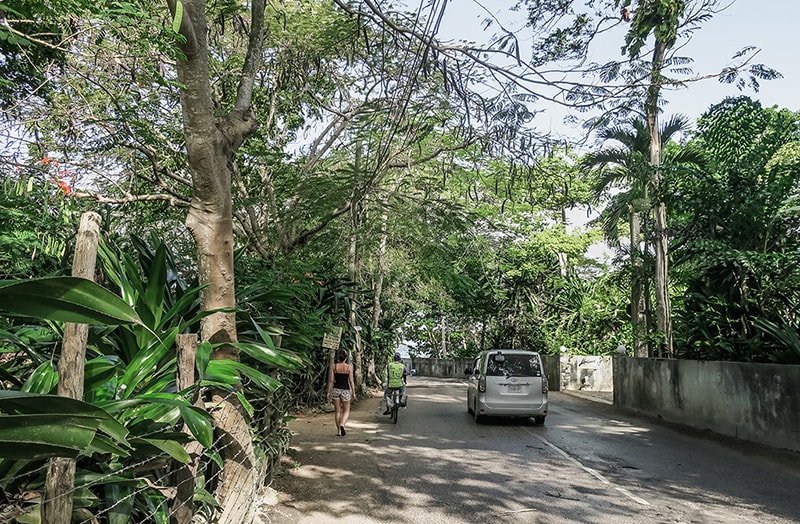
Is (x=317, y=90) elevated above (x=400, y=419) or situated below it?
above

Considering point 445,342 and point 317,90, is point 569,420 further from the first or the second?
point 445,342

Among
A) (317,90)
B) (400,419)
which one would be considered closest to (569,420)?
(400,419)

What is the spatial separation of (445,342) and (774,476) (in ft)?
142

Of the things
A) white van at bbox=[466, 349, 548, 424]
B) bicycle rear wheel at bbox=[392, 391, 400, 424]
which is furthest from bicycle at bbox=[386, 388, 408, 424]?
white van at bbox=[466, 349, 548, 424]

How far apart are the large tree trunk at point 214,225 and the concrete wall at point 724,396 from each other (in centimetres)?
919

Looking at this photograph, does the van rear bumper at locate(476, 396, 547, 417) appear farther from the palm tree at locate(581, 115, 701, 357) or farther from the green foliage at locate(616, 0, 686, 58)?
the green foliage at locate(616, 0, 686, 58)

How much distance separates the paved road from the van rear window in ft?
4.59

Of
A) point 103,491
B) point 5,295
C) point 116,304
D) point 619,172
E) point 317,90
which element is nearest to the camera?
point 5,295

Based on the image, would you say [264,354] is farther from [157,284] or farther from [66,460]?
[66,460]

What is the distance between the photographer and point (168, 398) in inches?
133

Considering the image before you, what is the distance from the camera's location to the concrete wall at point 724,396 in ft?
34.2

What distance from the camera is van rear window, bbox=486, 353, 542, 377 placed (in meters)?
14.4

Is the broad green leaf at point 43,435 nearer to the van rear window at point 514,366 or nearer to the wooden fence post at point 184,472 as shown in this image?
the wooden fence post at point 184,472

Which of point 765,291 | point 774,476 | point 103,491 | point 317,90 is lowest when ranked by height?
point 774,476
